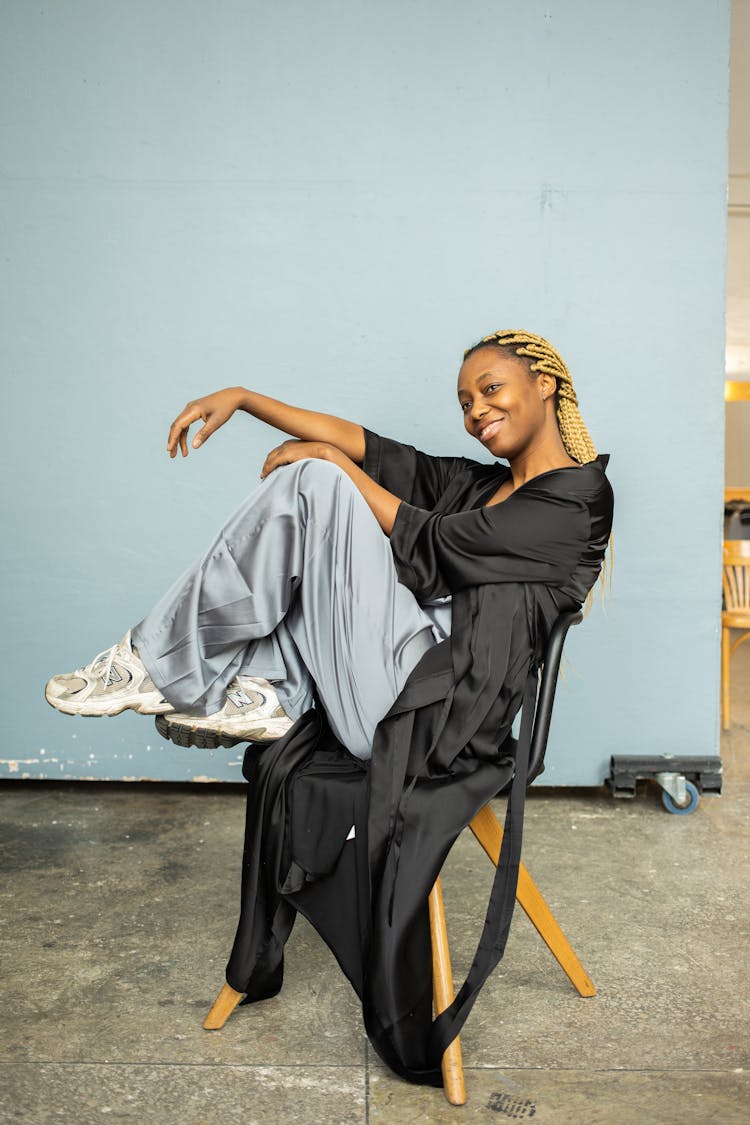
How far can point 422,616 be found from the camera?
186cm

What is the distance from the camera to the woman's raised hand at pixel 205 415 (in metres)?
1.83

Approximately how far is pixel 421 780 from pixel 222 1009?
0.56 m

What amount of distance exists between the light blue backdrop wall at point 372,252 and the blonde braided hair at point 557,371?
44.2 inches

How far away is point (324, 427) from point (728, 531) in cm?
1018

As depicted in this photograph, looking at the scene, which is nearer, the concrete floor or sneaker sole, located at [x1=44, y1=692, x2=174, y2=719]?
the concrete floor

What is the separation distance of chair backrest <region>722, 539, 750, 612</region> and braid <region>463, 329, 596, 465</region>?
98.7 inches

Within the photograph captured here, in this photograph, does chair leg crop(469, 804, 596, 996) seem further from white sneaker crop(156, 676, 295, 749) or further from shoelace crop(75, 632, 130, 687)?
shoelace crop(75, 632, 130, 687)

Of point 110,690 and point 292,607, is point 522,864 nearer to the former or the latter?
point 292,607

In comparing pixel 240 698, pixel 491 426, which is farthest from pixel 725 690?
pixel 240 698

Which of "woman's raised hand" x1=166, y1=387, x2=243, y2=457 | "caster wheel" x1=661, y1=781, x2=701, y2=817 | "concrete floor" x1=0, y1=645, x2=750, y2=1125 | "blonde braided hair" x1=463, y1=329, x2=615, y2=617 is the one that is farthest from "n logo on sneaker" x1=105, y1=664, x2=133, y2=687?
"caster wheel" x1=661, y1=781, x2=701, y2=817

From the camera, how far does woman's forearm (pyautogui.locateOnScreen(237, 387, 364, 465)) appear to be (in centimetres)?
197

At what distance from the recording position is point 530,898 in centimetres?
186

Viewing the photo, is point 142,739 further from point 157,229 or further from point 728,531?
point 728,531

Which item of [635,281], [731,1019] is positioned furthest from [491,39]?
[731,1019]
